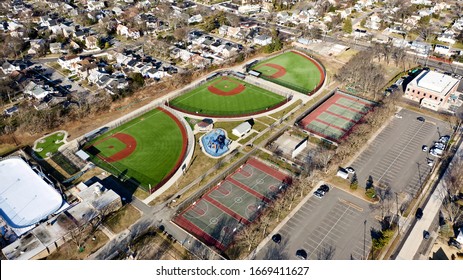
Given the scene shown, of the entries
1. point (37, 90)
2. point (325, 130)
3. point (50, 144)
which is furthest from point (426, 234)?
point (37, 90)

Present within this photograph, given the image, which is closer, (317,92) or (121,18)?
(317,92)

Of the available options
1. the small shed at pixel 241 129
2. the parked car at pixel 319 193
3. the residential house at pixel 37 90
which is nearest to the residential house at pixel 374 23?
the small shed at pixel 241 129

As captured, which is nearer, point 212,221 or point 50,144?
point 212,221

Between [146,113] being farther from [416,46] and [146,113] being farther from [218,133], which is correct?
[416,46]

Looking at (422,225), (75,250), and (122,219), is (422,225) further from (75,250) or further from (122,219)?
(75,250)

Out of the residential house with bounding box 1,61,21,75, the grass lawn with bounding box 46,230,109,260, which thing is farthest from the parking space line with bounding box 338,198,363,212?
the residential house with bounding box 1,61,21,75

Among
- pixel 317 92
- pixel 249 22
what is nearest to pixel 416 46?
pixel 317 92

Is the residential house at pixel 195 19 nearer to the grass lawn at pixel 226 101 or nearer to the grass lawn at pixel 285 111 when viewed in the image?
the grass lawn at pixel 226 101

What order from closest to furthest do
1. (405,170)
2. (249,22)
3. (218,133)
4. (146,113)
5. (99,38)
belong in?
(405,170) → (218,133) → (146,113) → (99,38) → (249,22)
